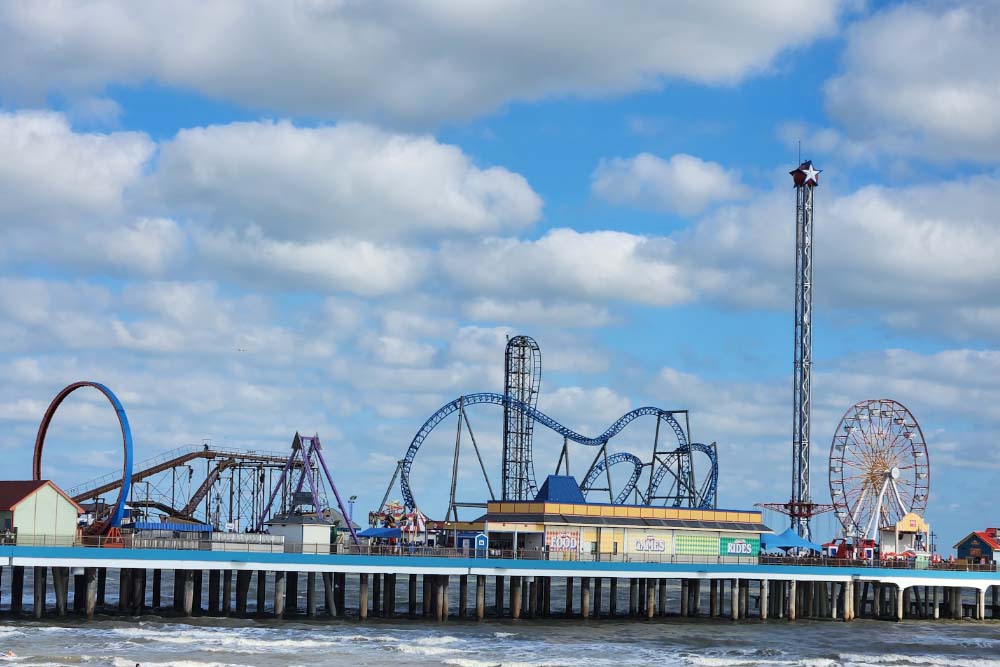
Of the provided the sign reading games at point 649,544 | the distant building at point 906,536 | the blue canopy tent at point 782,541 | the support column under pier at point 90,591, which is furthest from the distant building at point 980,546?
the support column under pier at point 90,591

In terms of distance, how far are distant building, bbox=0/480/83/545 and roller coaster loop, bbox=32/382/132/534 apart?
1729mm

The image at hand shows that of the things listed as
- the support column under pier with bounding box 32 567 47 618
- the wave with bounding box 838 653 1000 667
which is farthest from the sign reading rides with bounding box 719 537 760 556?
the support column under pier with bounding box 32 567 47 618

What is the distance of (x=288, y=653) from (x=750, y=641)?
21596mm

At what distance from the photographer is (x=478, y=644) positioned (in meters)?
54.8

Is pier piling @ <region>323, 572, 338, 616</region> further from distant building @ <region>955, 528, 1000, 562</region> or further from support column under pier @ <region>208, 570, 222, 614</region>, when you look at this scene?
distant building @ <region>955, 528, 1000, 562</region>

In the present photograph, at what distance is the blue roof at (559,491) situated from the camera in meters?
71.2

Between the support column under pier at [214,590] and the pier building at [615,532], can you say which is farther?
the pier building at [615,532]

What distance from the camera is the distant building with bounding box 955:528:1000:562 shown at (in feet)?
272

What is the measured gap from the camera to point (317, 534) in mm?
63844

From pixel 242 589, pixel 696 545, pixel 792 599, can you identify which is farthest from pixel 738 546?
pixel 242 589

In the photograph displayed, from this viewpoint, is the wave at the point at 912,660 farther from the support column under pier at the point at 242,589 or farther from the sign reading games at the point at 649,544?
the support column under pier at the point at 242,589

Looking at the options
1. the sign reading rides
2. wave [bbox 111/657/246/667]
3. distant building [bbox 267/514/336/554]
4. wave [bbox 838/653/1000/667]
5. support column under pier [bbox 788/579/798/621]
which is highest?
distant building [bbox 267/514/336/554]

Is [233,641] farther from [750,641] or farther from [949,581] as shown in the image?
[949,581]

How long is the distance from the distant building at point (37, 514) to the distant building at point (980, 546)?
5425cm
